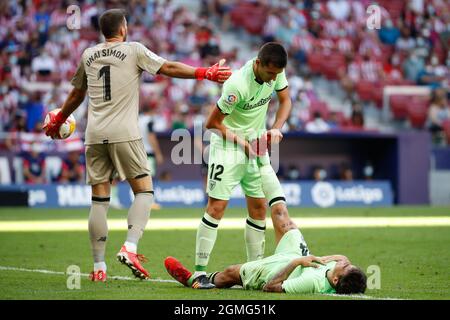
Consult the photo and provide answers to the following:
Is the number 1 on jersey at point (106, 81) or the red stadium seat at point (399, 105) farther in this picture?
the red stadium seat at point (399, 105)

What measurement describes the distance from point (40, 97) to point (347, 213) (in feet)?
29.2

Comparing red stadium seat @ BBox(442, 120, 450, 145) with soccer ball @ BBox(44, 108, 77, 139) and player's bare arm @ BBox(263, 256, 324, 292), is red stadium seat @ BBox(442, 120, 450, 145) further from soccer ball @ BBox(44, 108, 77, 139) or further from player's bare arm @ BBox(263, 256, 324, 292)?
player's bare arm @ BBox(263, 256, 324, 292)

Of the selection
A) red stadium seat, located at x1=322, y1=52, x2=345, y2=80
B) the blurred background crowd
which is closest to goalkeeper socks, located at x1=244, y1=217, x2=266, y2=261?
the blurred background crowd

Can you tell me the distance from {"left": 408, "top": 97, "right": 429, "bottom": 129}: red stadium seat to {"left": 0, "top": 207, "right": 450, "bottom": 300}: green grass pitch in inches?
421

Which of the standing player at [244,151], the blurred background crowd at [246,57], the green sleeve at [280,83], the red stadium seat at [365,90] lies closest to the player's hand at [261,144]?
the standing player at [244,151]

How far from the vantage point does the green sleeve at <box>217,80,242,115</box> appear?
31.3 ft

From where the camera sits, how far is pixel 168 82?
27.2 m

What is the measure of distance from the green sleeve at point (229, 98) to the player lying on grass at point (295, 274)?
4.49ft

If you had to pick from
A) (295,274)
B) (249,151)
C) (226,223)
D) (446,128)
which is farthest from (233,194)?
(295,274)

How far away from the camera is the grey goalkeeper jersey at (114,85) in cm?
980

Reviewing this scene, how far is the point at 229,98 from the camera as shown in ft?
31.3

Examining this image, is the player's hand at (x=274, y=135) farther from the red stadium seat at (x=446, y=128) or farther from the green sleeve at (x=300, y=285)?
the red stadium seat at (x=446, y=128)

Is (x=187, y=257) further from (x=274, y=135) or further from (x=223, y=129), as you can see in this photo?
(x=274, y=135)

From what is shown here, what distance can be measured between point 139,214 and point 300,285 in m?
2.10
